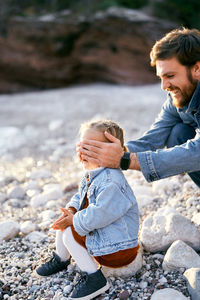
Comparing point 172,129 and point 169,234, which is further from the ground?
point 172,129

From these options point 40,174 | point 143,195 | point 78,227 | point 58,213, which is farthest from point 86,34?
point 78,227

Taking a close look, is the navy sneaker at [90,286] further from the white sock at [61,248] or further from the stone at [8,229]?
the stone at [8,229]

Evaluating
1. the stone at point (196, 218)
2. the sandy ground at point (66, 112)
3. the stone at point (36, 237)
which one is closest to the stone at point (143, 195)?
the stone at point (196, 218)

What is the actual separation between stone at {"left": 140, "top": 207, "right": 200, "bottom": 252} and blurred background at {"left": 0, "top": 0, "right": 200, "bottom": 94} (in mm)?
6933

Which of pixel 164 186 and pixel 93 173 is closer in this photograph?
pixel 93 173

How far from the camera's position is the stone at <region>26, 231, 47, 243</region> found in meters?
2.63

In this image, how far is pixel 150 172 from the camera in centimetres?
222

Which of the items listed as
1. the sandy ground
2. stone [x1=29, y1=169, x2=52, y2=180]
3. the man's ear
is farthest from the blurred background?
the man's ear

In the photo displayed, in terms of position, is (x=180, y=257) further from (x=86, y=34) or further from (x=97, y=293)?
(x=86, y=34)

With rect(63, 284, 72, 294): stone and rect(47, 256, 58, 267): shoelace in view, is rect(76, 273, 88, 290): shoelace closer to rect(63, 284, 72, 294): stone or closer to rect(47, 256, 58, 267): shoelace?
rect(63, 284, 72, 294): stone

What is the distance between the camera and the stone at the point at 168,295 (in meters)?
1.85

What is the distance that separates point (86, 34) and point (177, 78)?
718cm

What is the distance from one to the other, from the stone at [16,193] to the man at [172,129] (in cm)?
150

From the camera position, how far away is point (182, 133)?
266 cm
